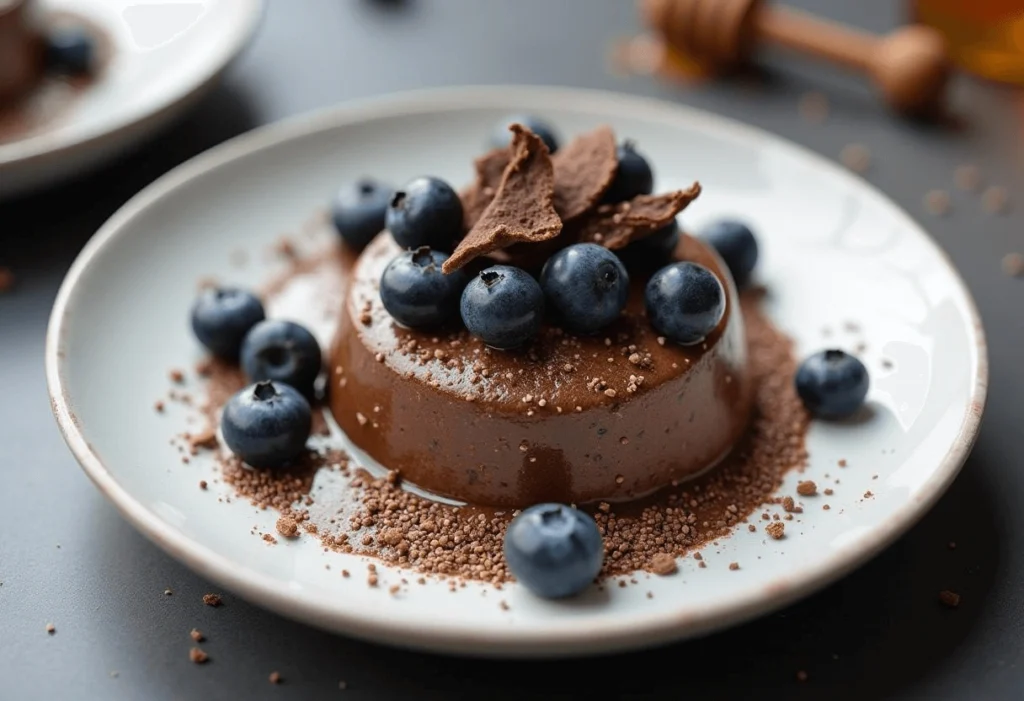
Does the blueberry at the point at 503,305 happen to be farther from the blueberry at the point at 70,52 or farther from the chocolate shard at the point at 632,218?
the blueberry at the point at 70,52

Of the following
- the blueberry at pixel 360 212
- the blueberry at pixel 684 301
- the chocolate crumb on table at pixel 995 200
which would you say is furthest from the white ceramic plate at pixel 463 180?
the chocolate crumb on table at pixel 995 200

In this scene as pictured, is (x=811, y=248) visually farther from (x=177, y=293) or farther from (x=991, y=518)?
(x=177, y=293)

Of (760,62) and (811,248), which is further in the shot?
(760,62)

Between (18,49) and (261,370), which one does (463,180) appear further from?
(18,49)

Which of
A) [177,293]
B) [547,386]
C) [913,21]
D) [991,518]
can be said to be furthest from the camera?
[913,21]

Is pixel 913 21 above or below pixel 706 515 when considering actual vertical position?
above

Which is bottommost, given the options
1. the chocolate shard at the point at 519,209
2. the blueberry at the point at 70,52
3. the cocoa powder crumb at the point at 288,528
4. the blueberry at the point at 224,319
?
the blueberry at the point at 70,52

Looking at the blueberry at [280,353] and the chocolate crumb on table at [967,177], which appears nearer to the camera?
the blueberry at [280,353]

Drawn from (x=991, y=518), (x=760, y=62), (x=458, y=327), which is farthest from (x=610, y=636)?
(x=760, y=62)


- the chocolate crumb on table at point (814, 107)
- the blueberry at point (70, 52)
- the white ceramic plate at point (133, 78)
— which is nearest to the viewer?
the white ceramic plate at point (133, 78)
